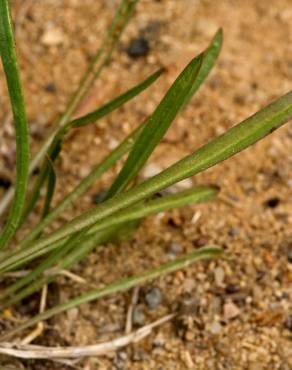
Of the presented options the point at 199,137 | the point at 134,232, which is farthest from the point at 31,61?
the point at 134,232

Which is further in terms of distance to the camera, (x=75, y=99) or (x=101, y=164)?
(x=75, y=99)

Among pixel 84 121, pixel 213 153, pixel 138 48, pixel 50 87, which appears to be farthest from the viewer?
pixel 138 48

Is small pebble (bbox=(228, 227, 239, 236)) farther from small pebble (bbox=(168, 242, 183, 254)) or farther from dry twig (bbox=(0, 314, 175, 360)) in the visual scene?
dry twig (bbox=(0, 314, 175, 360))

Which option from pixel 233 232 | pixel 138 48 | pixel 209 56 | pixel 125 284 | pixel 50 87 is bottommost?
pixel 125 284

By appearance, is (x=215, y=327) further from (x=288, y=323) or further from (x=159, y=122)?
(x=159, y=122)

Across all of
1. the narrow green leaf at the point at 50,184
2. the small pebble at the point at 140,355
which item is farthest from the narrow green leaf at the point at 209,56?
the small pebble at the point at 140,355

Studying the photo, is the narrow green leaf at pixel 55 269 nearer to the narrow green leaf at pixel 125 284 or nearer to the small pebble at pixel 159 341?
the narrow green leaf at pixel 125 284

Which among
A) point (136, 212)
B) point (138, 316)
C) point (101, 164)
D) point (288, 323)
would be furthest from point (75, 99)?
point (288, 323)
